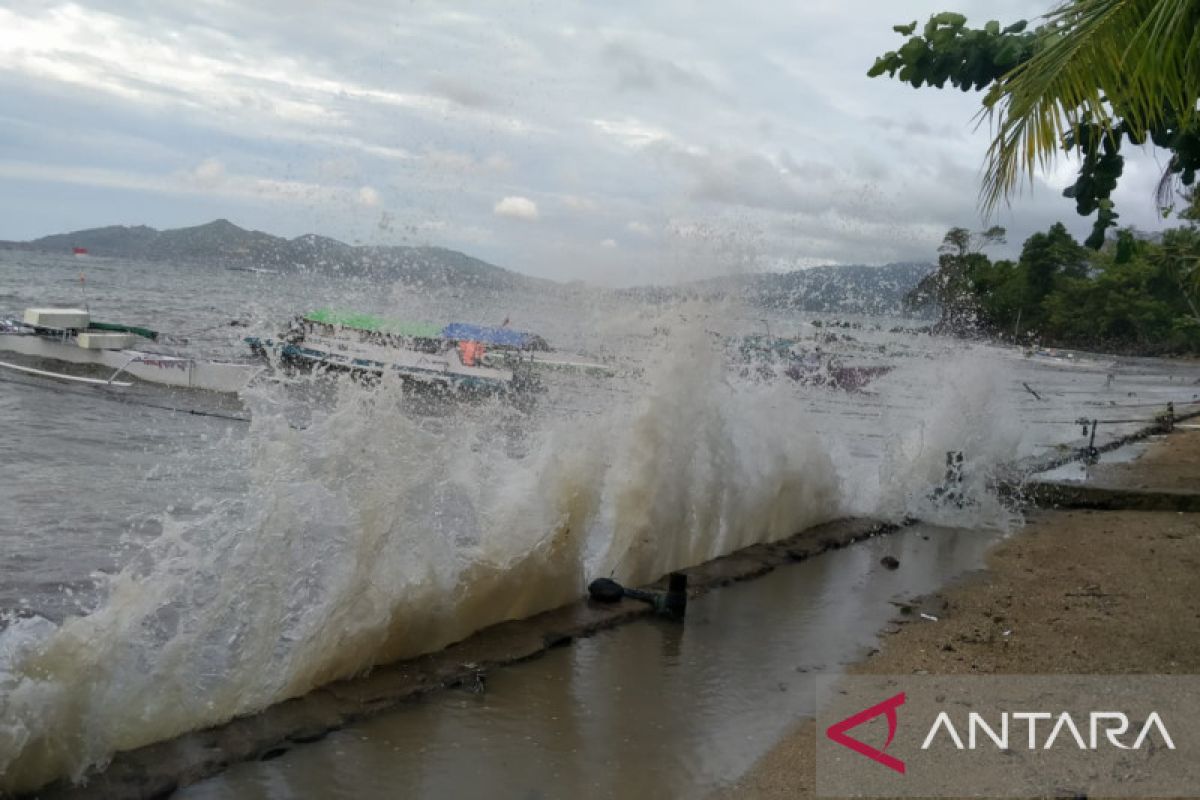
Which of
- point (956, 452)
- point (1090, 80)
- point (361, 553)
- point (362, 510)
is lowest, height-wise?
point (956, 452)

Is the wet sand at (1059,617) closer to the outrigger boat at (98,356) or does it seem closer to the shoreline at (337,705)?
the shoreline at (337,705)

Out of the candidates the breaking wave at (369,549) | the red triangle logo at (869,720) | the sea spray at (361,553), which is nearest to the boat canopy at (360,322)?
the breaking wave at (369,549)

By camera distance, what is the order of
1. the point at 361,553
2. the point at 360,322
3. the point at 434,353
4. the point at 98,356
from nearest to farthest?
the point at 361,553 < the point at 98,356 < the point at 434,353 < the point at 360,322

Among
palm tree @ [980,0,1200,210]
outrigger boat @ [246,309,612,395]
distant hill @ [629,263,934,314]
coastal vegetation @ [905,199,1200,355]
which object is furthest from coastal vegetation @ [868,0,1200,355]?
coastal vegetation @ [905,199,1200,355]

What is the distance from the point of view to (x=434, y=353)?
90.1ft

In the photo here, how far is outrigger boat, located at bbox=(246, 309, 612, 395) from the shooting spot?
85.8 ft

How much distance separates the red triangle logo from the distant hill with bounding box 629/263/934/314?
260 inches

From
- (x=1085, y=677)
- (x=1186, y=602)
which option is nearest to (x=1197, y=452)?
(x=1186, y=602)

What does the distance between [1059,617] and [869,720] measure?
3.62 metres

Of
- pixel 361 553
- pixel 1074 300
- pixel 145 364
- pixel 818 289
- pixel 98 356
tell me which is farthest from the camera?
pixel 1074 300

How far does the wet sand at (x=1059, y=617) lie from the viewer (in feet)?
24.0

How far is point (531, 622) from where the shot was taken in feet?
30.1

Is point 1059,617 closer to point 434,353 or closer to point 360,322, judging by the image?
point 434,353

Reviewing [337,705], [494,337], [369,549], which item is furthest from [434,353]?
[337,705]
